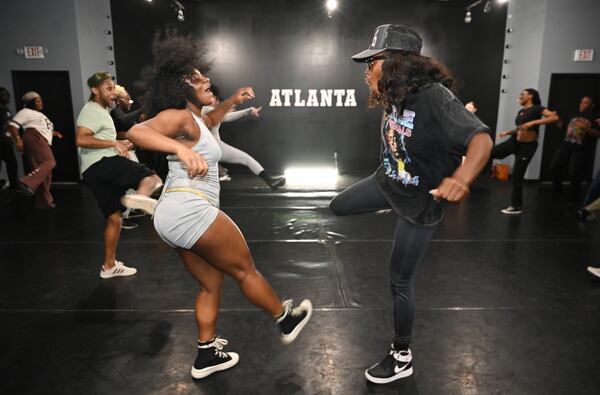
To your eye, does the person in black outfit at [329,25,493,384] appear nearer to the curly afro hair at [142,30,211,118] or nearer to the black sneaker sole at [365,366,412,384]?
the black sneaker sole at [365,366,412,384]

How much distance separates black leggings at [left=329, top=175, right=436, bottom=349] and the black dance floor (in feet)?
1.16

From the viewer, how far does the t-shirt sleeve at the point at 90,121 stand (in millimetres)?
3415

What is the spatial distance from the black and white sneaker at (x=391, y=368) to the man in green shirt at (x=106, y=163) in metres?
2.04

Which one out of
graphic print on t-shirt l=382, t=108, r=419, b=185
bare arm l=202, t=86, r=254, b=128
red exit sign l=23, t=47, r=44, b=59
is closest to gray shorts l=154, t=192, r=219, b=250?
graphic print on t-shirt l=382, t=108, r=419, b=185

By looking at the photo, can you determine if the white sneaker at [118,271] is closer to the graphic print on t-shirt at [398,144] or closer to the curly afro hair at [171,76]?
the curly afro hair at [171,76]

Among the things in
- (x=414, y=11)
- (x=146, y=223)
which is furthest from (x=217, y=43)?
(x=146, y=223)

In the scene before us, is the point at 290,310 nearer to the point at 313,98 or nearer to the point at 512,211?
the point at 512,211

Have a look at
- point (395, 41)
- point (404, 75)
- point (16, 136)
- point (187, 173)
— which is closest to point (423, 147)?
point (404, 75)

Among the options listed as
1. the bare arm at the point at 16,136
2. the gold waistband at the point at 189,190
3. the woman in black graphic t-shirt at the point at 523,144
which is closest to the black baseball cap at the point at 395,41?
the gold waistband at the point at 189,190

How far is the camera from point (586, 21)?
7.34 m

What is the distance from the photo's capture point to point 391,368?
2248 millimetres

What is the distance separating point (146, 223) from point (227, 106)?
8.19 ft

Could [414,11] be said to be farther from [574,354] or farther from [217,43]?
[574,354]

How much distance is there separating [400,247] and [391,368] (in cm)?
66
